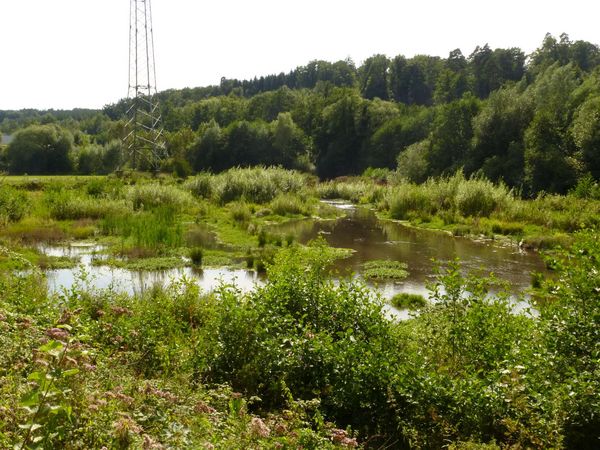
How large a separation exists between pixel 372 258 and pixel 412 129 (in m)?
50.0

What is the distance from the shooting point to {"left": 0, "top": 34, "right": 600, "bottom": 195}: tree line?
38.9 m

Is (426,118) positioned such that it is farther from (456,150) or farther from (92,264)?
(92,264)

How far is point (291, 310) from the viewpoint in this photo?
26.2 feet

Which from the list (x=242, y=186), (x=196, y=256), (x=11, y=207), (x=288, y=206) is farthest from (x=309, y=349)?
(x=242, y=186)

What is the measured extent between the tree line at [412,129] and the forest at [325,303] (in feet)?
1.05

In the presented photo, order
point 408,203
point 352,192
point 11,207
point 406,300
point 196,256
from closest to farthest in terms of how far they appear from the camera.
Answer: point 406,300 → point 196,256 → point 11,207 → point 408,203 → point 352,192

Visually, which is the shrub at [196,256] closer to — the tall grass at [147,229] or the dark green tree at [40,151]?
the tall grass at [147,229]

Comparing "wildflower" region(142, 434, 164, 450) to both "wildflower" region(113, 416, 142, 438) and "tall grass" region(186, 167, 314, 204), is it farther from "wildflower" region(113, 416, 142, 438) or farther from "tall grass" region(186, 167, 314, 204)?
"tall grass" region(186, 167, 314, 204)

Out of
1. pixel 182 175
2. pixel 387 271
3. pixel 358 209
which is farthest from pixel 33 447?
pixel 182 175

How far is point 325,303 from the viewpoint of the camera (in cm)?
782

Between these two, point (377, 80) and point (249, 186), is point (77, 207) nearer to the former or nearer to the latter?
point (249, 186)

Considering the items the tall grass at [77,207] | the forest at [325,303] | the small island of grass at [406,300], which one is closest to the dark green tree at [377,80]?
the forest at [325,303]

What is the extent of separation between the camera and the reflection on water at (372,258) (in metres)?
15.5

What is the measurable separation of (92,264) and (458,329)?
47.2ft
